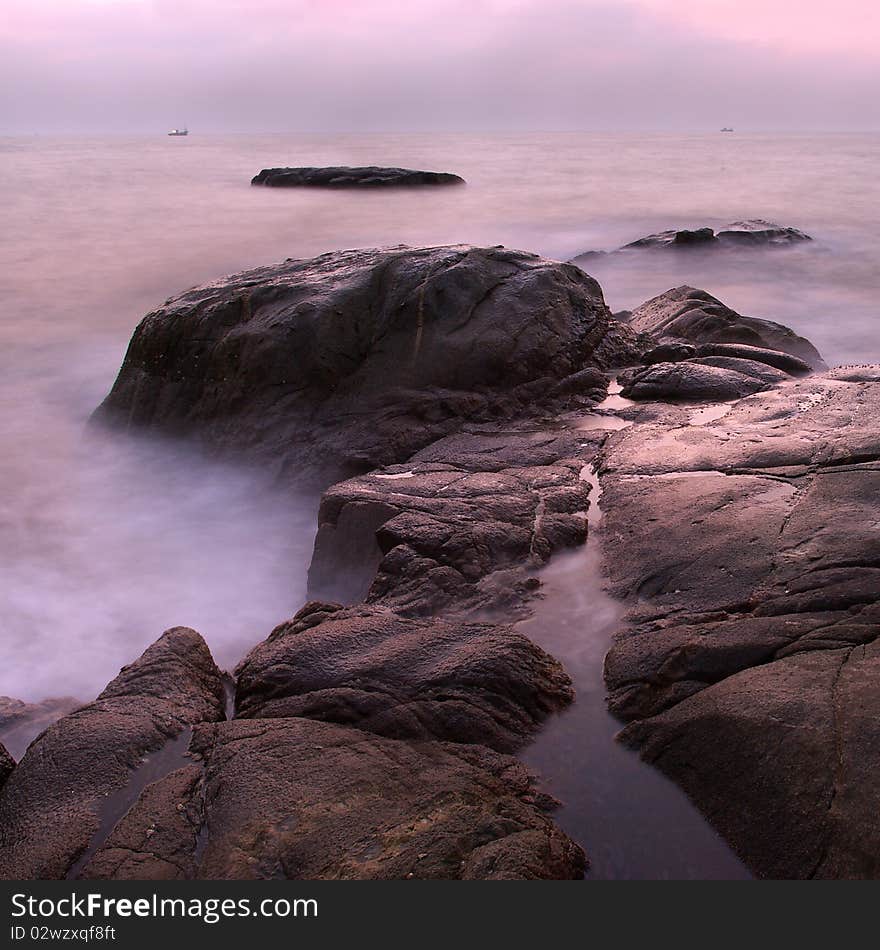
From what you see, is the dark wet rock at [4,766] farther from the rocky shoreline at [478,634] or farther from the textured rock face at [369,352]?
the textured rock face at [369,352]

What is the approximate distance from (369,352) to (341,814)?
5.09 meters

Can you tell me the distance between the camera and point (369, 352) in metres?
7.47

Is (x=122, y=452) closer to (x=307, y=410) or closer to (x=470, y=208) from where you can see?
(x=307, y=410)

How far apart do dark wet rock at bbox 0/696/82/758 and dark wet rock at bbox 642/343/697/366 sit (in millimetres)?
5825

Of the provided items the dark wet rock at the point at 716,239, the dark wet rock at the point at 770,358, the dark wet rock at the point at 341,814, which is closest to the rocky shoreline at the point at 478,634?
the dark wet rock at the point at 341,814

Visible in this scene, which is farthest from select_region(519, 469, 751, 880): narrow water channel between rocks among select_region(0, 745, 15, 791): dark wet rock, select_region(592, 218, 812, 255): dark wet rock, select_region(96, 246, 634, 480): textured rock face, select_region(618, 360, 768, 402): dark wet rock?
select_region(592, 218, 812, 255): dark wet rock

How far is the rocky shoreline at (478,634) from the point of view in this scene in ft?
9.44

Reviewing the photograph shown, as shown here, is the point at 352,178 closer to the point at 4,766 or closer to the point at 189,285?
the point at 189,285

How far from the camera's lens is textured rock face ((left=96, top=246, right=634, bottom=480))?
7.12m

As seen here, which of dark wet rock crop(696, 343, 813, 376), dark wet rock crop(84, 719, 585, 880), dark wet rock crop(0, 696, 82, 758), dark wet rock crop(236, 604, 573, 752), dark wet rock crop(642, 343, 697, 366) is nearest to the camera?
dark wet rock crop(84, 719, 585, 880)

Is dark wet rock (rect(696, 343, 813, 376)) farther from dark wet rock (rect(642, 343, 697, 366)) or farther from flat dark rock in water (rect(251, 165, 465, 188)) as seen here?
flat dark rock in water (rect(251, 165, 465, 188))

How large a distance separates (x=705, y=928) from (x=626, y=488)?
9.79 ft

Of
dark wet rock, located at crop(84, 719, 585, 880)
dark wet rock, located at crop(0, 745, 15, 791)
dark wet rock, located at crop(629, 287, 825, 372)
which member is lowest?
dark wet rock, located at crop(0, 745, 15, 791)

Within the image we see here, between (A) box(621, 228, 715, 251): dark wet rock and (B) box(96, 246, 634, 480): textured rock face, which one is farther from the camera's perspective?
(A) box(621, 228, 715, 251): dark wet rock
